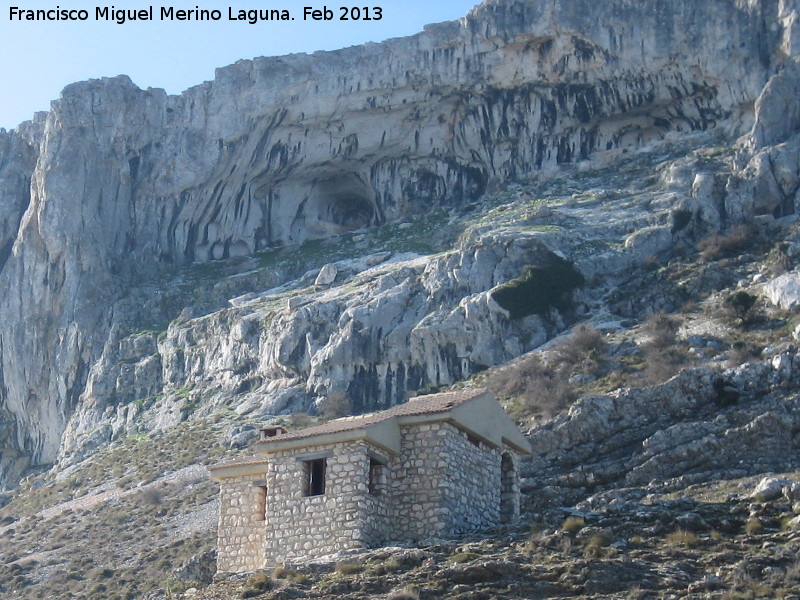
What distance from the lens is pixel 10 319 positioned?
249 feet

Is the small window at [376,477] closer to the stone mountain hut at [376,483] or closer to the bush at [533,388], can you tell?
the stone mountain hut at [376,483]

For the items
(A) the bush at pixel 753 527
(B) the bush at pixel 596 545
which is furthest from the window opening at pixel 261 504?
(A) the bush at pixel 753 527

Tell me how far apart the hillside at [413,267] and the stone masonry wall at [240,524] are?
16.9ft

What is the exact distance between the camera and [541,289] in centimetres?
5916

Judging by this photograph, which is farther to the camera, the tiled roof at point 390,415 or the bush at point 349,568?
the tiled roof at point 390,415

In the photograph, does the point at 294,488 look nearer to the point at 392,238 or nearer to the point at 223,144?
the point at 392,238

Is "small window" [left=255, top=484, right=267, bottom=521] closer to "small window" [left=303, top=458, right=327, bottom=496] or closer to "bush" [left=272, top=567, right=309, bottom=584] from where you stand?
"small window" [left=303, top=458, right=327, bottom=496]

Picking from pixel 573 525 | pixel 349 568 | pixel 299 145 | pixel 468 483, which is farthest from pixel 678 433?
pixel 299 145

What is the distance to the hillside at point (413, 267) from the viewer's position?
150ft

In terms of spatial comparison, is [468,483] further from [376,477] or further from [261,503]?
[261,503]

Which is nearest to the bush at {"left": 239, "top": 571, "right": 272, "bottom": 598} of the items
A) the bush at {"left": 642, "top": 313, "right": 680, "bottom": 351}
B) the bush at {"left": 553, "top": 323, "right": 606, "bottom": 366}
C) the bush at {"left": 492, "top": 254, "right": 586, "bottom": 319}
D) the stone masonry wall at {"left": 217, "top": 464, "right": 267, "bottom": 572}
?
the stone masonry wall at {"left": 217, "top": 464, "right": 267, "bottom": 572}

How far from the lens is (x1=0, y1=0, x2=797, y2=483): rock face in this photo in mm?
70562

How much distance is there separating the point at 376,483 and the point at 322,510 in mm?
1082

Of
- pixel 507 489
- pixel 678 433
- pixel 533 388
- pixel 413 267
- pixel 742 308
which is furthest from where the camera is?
pixel 413 267
